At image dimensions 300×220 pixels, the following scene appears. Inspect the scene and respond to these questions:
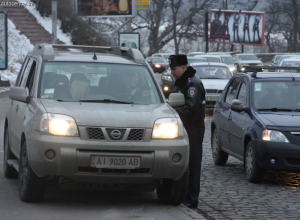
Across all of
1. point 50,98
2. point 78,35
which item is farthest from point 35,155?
point 78,35

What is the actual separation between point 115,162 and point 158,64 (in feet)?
182

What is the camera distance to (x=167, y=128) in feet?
21.2

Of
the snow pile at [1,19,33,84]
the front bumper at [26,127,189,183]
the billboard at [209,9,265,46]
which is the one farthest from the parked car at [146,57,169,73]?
the front bumper at [26,127,189,183]

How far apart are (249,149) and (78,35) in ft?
127

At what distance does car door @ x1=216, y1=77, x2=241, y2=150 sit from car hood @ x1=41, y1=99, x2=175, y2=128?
3243 mm

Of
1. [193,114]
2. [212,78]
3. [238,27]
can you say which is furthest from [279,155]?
[238,27]

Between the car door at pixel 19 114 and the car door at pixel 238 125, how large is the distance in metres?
3.17

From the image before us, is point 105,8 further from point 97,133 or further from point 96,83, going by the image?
point 97,133

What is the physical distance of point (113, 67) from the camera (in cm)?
759

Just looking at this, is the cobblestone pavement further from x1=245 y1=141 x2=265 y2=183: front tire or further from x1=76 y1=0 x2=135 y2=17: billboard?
x1=76 y1=0 x2=135 y2=17: billboard

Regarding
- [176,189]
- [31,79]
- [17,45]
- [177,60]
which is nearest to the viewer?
[176,189]

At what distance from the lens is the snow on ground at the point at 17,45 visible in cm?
3228

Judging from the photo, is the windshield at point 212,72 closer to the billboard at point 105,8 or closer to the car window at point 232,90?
the car window at point 232,90

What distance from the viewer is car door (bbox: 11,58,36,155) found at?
23.8ft
